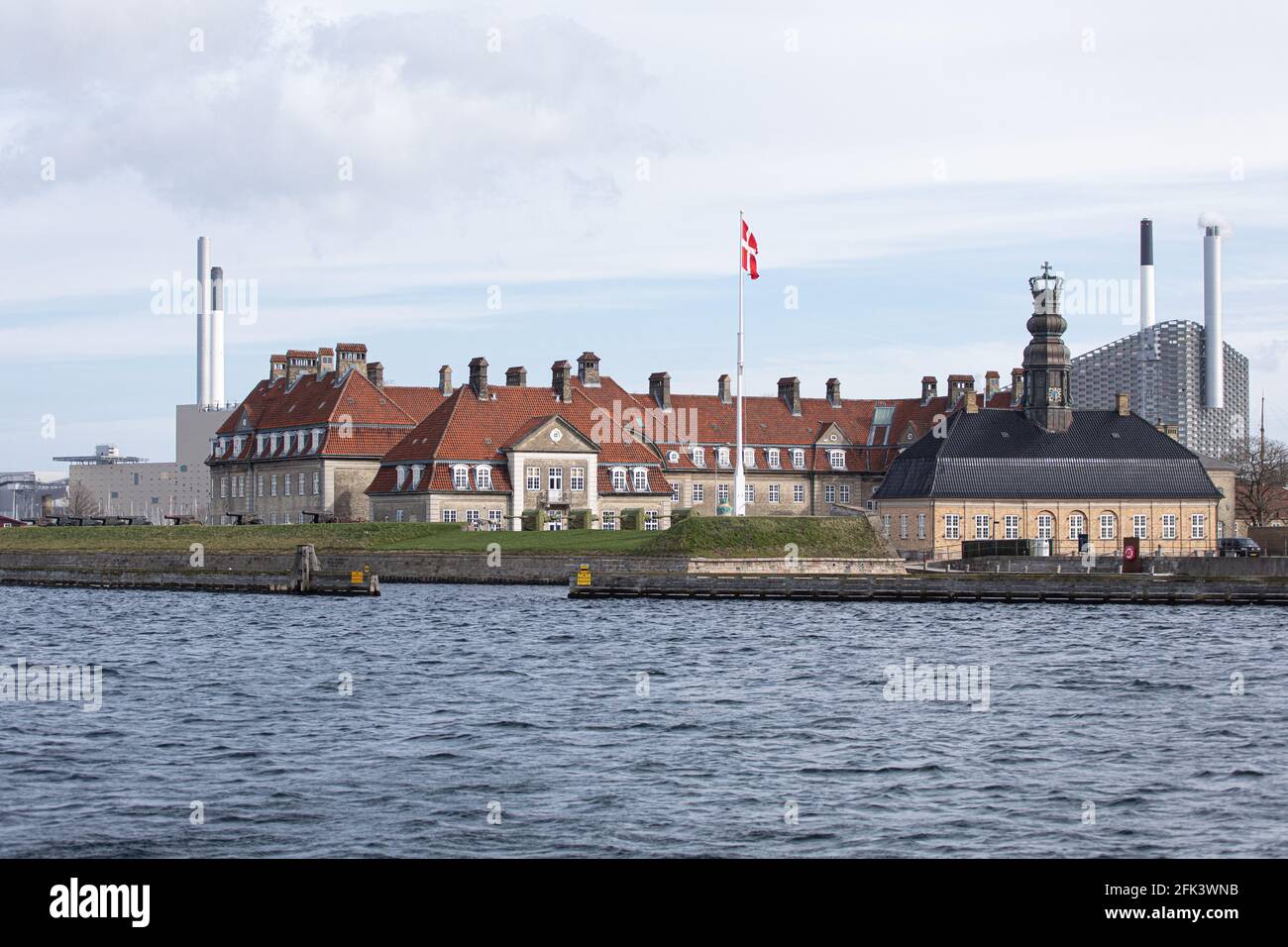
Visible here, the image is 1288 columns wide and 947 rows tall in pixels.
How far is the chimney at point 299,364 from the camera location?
12094 cm

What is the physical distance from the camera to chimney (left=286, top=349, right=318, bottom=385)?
120938mm

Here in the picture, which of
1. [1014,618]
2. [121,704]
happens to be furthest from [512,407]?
[121,704]

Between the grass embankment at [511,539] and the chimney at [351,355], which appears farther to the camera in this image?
the chimney at [351,355]

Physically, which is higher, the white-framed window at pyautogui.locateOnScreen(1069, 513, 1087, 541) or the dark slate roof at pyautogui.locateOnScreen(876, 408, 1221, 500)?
the dark slate roof at pyautogui.locateOnScreen(876, 408, 1221, 500)

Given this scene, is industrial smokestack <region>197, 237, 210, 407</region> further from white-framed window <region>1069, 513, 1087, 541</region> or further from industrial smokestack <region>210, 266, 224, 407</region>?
white-framed window <region>1069, 513, 1087, 541</region>

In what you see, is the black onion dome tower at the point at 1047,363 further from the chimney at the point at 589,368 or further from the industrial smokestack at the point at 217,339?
the industrial smokestack at the point at 217,339

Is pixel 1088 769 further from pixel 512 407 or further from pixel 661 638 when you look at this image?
pixel 512 407

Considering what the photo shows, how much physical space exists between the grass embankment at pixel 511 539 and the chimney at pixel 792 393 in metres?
33.4

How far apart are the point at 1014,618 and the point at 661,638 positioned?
15.5m

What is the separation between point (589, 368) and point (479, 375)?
35.6 feet

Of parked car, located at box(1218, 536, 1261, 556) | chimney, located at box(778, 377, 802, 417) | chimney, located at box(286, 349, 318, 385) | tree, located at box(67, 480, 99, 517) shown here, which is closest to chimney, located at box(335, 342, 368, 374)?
chimney, located at box(286, 349, 318, 385)

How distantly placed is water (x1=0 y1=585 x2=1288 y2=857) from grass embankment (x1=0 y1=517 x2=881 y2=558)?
89.6 feet

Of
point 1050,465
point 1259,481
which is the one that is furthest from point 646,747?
point 1259,481

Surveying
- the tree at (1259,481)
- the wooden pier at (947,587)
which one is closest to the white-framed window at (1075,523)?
the wooden pier at (947,587)
